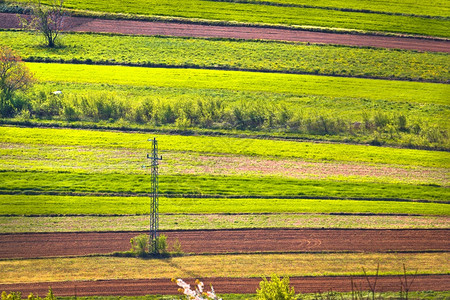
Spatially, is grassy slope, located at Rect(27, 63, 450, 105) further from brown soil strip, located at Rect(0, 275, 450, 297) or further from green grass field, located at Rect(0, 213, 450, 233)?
brown soil strip, located at Rect(0, 275, 450, 297)

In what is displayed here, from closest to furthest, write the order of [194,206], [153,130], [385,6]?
[194,206] < [153,130] < [385,6]

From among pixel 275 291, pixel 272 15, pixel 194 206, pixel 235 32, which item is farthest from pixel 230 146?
pixel 272 15

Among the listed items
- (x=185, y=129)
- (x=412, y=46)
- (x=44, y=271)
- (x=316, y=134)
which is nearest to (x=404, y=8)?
(x=412, y=46)

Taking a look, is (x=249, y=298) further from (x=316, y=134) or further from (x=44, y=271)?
(x=316, y=134)

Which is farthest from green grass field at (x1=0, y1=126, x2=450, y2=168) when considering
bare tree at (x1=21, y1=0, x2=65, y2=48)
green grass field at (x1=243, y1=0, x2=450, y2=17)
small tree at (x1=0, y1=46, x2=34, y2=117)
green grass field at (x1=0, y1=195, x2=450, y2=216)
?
green grass field at (x1=243, y1=0, x2=450, y2=17)

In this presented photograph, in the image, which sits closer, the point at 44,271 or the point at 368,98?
the point at 44,271

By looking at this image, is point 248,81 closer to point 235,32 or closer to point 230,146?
point 235,32
